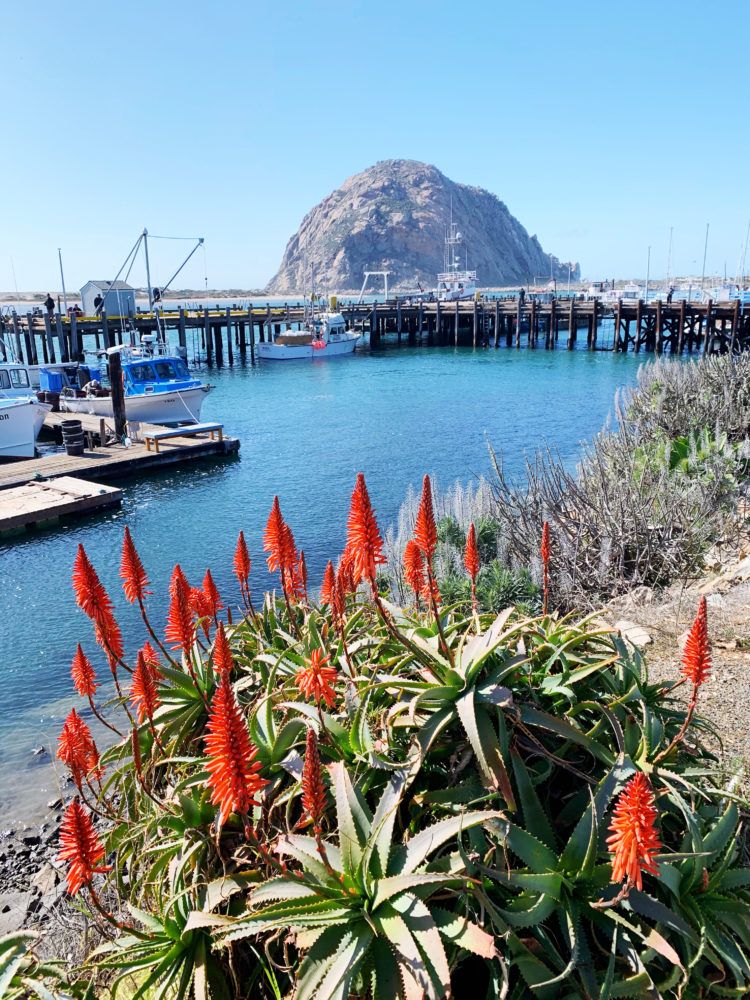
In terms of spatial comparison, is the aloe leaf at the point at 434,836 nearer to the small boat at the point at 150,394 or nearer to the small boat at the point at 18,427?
the small boat at the point at 18,427

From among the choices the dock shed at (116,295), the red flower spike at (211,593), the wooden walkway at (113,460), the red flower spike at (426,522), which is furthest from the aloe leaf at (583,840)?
the dock shed at (116,295)

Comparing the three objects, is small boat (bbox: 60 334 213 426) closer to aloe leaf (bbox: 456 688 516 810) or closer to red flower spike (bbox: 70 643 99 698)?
red flower spike (bbox: 70 643 99 698)

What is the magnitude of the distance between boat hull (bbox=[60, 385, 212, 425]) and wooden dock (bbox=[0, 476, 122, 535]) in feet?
29.0

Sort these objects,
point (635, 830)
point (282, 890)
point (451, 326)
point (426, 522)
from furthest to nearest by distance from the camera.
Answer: point (451, 326) < point (426, 522) < point (282, 890) < point (635, 830)

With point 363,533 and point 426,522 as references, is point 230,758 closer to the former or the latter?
point 363,533

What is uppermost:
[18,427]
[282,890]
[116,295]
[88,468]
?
[116,295]

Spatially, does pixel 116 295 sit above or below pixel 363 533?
above

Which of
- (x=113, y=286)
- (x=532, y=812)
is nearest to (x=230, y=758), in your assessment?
(x=532, y=812)

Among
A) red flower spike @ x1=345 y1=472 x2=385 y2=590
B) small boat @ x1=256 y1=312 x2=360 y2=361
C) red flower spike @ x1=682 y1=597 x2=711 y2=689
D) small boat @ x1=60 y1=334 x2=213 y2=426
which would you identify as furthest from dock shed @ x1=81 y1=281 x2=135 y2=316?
red flower spike @ x1=682 y1=597 x2=711 y2=689

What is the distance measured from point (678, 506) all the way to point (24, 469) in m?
19.0

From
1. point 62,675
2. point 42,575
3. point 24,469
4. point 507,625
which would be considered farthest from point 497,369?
point 507,625

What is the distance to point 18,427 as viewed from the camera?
23.7m

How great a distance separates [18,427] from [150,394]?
620cm

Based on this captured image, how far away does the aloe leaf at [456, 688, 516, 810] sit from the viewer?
3021 mm
